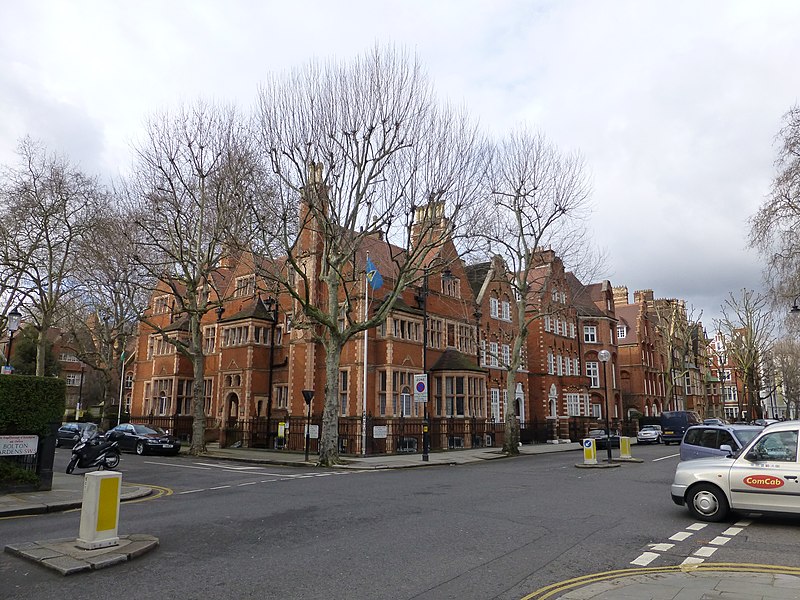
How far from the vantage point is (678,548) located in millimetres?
7836

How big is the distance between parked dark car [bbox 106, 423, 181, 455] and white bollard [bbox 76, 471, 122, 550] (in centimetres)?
2096

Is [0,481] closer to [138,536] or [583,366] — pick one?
[138,536]

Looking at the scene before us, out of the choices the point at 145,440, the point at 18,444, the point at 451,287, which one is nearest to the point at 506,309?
the point at 451,287

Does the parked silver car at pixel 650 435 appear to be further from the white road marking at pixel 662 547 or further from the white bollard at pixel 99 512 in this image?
the white bollard at pixel 99 512

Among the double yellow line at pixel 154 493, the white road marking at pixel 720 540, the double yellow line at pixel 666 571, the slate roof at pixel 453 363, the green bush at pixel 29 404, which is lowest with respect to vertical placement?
the double yellow line at pixel 154 493

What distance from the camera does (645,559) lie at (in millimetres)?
7227

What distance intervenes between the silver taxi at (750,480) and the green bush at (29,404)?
14.2m

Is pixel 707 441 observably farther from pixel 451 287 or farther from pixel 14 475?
pixel 451 287

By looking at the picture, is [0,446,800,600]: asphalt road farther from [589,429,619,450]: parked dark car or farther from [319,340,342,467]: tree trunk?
[589,429,619,450]: parked dark car

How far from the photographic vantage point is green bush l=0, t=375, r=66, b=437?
13.1m

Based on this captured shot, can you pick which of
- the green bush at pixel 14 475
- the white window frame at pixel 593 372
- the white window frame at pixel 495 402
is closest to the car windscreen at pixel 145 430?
the green bush at pixel 14 475

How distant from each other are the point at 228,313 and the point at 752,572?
38.1 metres

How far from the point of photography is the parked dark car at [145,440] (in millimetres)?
27047

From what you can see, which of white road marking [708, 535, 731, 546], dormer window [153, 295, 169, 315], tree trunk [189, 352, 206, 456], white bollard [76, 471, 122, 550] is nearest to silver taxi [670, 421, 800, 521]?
white road marking [708, 535, 731, 546]
